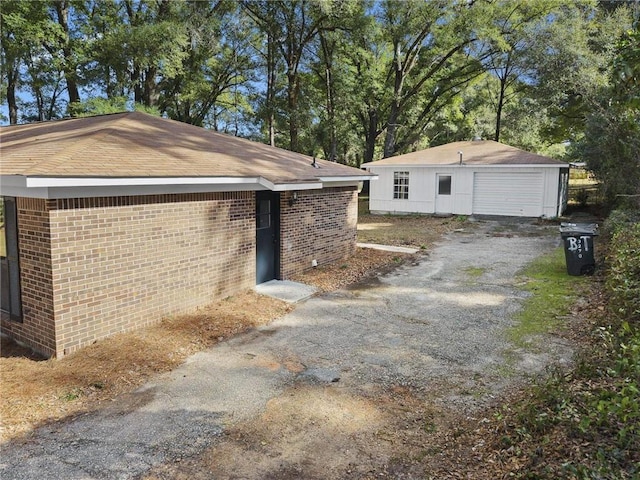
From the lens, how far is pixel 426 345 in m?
6.46

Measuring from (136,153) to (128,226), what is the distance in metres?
1.42

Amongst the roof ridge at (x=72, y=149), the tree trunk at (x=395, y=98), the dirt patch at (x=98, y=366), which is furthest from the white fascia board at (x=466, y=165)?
the dirt patch at (x=98, y=366)

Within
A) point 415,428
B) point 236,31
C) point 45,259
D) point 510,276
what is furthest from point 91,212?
point 236,31

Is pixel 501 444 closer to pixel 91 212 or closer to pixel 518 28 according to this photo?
pixel 91 212

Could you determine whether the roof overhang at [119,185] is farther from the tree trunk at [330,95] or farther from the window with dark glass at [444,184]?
the tree trunk at [330,95]

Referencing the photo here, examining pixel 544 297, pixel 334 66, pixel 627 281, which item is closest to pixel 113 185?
pixel 627 281

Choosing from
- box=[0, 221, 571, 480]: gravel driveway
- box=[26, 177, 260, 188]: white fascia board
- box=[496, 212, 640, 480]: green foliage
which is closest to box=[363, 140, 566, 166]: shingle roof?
box=[0, 221, 571, 480]: gravel driveway

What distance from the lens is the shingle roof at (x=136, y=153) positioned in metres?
6.15

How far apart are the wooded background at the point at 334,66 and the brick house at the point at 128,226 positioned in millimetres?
11354

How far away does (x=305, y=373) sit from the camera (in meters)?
5.58

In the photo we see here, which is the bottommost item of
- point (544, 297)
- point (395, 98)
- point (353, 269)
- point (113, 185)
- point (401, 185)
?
point (544, 297)

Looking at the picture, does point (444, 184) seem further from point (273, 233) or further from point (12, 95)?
point (12, 95)

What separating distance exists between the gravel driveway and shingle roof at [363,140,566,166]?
1208 cm

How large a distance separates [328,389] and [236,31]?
78.8ft
